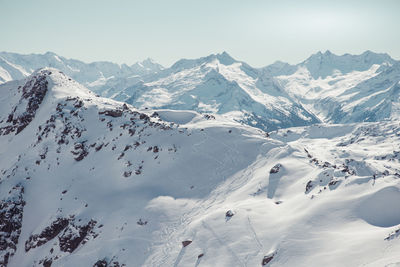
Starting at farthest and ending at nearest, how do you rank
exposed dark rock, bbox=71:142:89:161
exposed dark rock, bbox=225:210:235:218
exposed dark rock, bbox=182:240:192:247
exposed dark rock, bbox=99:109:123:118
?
1. exposed dark rock, bbox=99:109:123:118
2. exposed dark rock, bbox=71:142:89:161
3. exposed dark rock, bbox=225:210:235:218
4. exposed dark rock, bbox=182:240:192:247

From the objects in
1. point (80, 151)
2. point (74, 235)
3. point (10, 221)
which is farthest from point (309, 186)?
point (10, 221)

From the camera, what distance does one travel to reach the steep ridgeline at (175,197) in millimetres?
36969

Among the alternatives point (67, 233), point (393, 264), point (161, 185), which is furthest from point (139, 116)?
point (393, 264)

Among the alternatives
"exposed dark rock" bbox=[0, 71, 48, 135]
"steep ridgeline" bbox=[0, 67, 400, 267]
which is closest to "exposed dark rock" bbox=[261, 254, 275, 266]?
"steep ridgeline" bbox=[0, 67, 400, 267]

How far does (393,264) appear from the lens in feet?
87.6

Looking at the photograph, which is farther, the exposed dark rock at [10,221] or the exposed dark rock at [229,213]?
the exposed dark rock at [10,221]

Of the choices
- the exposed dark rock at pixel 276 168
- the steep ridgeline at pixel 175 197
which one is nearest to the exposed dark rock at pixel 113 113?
the steep ridgeline at pixel 175 197

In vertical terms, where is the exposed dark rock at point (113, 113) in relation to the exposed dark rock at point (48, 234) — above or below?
above

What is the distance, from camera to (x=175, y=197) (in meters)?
54.7

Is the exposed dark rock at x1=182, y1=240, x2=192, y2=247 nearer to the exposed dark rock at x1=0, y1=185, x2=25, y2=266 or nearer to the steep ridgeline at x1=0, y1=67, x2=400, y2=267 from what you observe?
the steep ridgeline at x1=0, y1=67, x2=400, y2=267

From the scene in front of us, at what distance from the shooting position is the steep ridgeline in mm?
36969

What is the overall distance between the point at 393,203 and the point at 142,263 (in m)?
31.9

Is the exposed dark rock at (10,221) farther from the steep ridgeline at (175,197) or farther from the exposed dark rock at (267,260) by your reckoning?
the exposed dark rock at (267,260)

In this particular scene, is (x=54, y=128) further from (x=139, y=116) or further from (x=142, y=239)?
(x=142, y=239)
